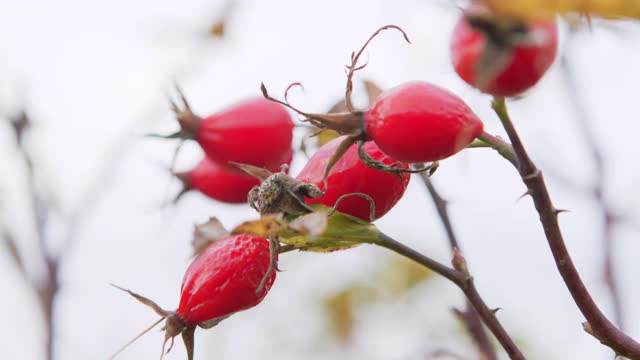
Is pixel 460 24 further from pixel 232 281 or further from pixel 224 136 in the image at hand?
pixel 224 136

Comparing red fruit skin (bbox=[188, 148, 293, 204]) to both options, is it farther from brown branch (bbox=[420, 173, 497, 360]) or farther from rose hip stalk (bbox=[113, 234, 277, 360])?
brown branch (bbox=[420, 173, 497, 360])

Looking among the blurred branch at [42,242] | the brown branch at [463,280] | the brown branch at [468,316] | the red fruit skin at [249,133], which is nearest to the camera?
the brown branch at [463,280]

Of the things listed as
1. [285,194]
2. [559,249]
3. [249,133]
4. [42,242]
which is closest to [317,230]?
[285,194]

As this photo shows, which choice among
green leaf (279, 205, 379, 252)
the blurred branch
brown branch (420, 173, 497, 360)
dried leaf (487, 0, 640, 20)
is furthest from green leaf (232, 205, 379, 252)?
the blurred branch

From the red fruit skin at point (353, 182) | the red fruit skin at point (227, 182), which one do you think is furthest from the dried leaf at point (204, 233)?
the red fruit skin at point (227, 182)

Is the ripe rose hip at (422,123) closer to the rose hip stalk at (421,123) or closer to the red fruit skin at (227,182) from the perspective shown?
the rose hip stalk at (421,123)

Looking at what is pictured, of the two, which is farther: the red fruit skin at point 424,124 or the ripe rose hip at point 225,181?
the ripe rose hip at point 225,181

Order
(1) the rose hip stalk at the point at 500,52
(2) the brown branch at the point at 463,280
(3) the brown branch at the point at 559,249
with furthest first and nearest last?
(2) the brown branch at the point at 463,280 < (3) the brown branch at the point at 559,249 < (1) the rose hip stalk at the point at 500,52

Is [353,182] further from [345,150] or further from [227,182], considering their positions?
[227,182]
